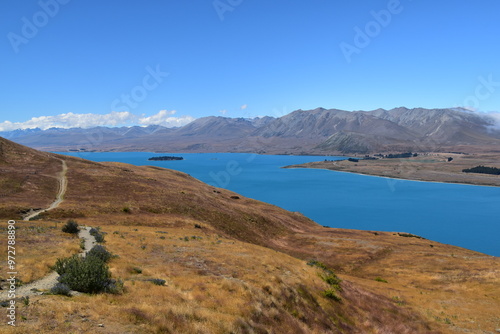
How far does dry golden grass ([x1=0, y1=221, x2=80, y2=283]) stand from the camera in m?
18.8

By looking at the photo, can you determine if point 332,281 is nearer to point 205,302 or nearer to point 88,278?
point 205,302

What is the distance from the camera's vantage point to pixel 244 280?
22078 millimetres

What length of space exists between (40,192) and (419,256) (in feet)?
238

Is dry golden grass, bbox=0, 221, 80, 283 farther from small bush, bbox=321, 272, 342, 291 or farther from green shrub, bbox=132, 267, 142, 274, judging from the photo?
small bush, bbox=321, 272, 342, 291

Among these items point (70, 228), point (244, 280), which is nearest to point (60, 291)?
point (244, 280)

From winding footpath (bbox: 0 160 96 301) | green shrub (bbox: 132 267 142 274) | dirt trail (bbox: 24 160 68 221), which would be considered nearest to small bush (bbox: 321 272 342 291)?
green shrub (bbox: 132 267 142 274)

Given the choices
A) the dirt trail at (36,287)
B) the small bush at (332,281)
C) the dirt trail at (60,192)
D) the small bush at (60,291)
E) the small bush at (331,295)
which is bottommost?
the small bush at (332,281)

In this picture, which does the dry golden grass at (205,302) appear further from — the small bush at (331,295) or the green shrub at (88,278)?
the green shrub at (88,278)

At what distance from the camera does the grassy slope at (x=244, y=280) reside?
1406 cm

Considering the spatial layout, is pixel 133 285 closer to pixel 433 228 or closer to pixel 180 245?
pixel 180 245

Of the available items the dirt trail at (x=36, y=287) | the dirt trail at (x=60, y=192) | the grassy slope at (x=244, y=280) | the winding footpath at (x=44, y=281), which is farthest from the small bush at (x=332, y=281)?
the dirt trail at (x=60, y=192)

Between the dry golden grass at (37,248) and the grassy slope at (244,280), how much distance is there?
166 inches

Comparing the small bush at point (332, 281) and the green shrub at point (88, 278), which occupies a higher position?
the green shrub at point (88, 278)

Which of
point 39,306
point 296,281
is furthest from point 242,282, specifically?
point 39,306
